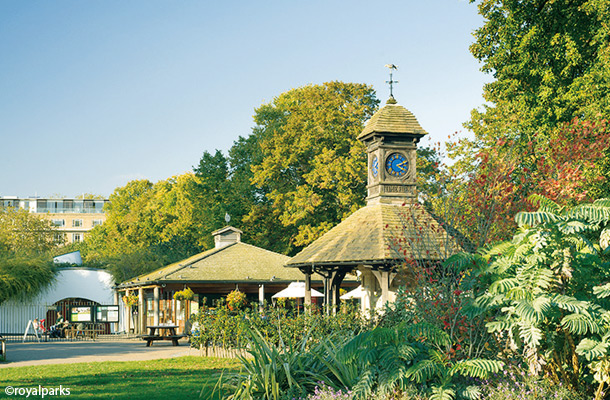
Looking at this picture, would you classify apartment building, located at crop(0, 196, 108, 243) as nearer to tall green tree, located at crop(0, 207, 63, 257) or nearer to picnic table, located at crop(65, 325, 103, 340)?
tall green tree, located at crop(0, 207, 63, 257)

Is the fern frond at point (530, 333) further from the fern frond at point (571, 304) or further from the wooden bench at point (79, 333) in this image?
the wooden bench at point (79, 333)

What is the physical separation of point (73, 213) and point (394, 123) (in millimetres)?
104826

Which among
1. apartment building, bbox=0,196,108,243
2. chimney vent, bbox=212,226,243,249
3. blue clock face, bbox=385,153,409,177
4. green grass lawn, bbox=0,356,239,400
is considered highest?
apartment building, bbox=0,196,108,243

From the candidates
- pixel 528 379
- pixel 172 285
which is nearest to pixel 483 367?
pixel 528 379

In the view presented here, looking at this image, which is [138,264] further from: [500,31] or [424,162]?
[500,31]

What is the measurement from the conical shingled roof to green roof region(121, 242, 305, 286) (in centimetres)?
1069

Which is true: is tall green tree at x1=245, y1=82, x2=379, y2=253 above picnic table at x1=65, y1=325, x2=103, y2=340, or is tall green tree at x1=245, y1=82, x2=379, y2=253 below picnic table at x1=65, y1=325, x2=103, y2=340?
above

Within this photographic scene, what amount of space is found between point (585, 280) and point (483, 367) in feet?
5.18

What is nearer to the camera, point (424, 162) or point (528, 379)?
point (528, 379)

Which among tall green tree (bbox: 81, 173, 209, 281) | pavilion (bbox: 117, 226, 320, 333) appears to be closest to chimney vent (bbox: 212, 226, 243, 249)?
pavilion (bbox: 117, 226, 320, 333)

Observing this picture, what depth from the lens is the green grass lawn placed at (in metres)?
12.5

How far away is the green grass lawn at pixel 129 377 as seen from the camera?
12.5m

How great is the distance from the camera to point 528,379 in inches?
327

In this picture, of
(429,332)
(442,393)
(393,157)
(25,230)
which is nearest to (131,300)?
(393,157)
